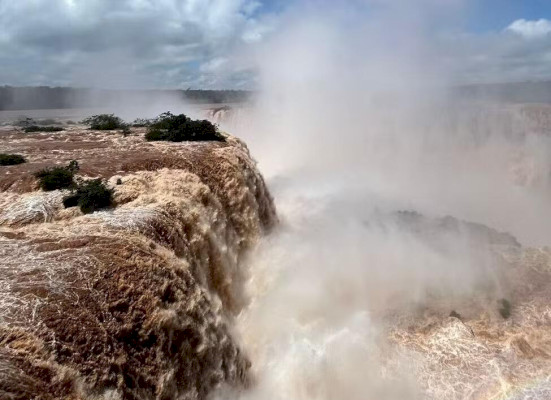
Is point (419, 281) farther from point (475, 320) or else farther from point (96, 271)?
point (96, 271)

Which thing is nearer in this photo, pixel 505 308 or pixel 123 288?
pixel 123 288

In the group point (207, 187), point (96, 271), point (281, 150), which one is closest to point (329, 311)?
point (207, 187)

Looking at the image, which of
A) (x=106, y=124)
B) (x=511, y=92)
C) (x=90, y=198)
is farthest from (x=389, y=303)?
(x=511, y=92)

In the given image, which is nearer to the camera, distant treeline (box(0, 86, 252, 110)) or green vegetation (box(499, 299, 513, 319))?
green vegetation (box(499, 299, 513, 319))

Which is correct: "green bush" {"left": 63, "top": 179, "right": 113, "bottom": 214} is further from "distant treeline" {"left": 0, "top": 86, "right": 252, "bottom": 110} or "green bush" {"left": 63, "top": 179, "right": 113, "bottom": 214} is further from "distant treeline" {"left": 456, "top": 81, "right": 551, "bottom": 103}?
"distant treeline" {"left": 456, "top": 81, "right": 551, "bottom": 103}

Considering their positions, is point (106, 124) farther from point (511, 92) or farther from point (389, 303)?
point (511, 92)

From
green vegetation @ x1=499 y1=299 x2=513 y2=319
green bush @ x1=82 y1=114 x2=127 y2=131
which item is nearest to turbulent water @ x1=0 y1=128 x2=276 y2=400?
green vegetation @ x1=499 y1=299 x2=513 y2=319
